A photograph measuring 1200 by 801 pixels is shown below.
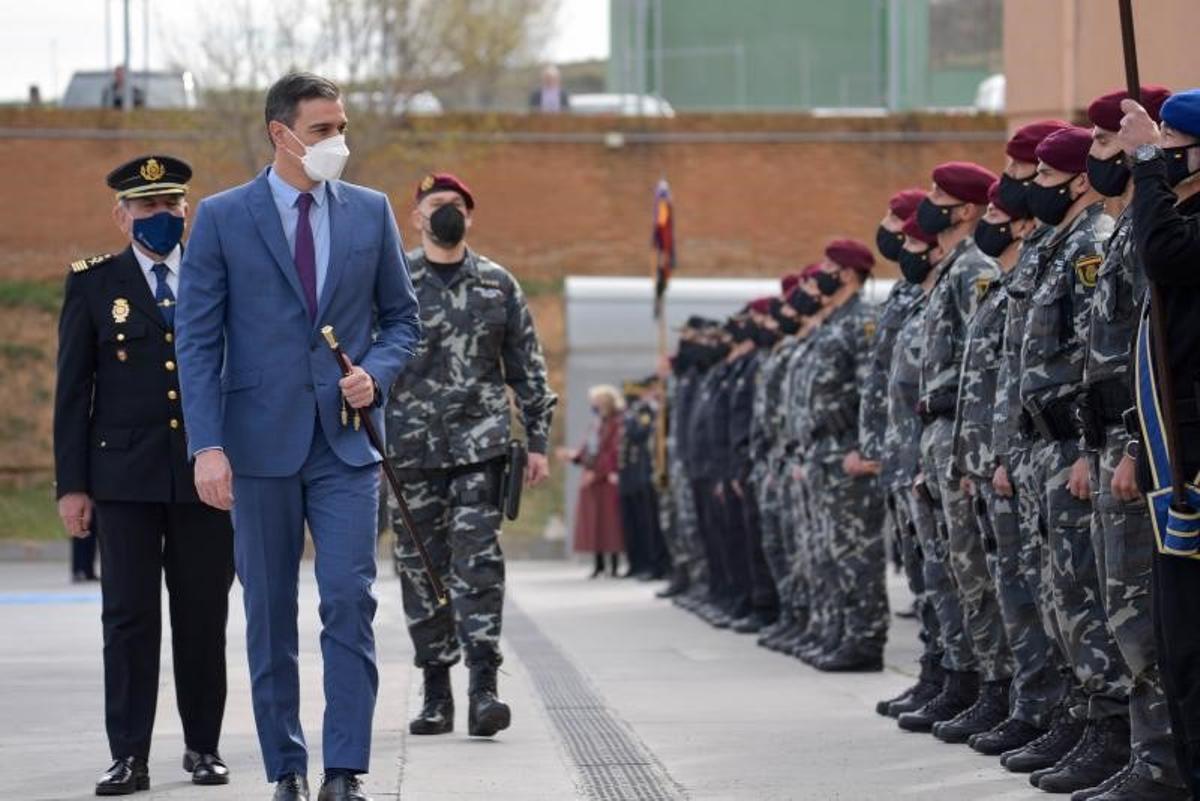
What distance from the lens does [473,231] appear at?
135ft

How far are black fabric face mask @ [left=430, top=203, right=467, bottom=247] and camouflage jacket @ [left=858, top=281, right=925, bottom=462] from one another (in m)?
2.63

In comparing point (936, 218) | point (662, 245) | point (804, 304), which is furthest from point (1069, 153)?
point (662, 245)

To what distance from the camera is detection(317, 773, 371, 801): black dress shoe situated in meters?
7.81

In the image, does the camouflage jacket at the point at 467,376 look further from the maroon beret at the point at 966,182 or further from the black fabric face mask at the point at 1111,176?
the black fabric face mask at the point at 1111,176

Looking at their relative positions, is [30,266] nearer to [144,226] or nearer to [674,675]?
[674,675]

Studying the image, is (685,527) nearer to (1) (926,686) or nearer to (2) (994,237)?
(1) (926,686)

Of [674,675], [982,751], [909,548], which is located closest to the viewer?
[982,751]

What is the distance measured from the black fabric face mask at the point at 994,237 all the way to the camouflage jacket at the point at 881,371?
6.78 feet

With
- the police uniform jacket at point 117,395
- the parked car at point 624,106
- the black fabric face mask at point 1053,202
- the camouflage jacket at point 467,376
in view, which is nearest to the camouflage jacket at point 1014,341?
the black fabric face mask at point 1053,202

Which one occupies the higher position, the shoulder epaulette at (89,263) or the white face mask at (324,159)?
the white face mask at (324,159)

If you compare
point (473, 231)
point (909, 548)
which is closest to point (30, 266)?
point (473, 231)

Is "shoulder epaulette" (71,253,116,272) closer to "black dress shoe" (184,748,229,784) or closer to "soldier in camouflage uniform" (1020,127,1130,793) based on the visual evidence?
"black dress shoe" (184,748,229,784)

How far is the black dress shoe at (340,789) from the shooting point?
308 inches

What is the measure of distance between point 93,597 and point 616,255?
19.8m
